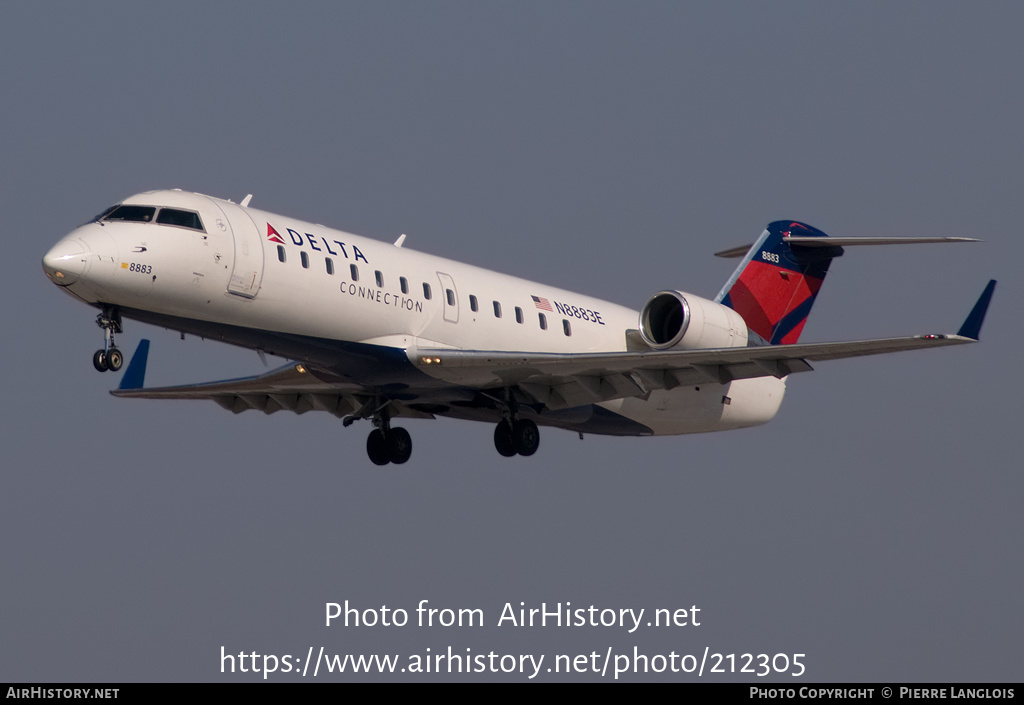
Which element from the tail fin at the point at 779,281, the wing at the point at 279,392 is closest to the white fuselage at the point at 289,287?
the wing at the point at 279,392

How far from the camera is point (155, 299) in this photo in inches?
760

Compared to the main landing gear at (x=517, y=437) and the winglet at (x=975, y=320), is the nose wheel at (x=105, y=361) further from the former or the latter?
the winglet at (x=975, y=320)

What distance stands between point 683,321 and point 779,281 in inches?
175

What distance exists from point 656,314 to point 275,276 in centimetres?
653

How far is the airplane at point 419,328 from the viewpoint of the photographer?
19.4m

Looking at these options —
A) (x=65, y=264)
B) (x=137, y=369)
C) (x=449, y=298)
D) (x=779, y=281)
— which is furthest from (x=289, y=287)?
(x=779, y=281)

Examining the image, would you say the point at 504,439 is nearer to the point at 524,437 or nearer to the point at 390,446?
the point at 524,437

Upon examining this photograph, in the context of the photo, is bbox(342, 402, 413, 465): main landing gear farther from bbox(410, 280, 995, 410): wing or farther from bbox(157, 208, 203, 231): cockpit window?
bbox(157, 208, 203, 231): cockpit window

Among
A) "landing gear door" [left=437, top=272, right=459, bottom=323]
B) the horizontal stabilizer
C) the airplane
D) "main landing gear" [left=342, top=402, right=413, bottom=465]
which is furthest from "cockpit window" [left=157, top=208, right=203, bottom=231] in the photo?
the horizontal stabilizer

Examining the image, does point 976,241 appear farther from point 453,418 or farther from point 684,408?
point 453,418

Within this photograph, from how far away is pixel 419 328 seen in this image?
70.2 ft

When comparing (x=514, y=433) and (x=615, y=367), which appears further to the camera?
(x=514, y=433)

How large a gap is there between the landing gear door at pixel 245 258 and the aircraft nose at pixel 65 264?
188cm

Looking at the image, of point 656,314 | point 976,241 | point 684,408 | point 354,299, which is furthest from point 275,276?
point 976,241
